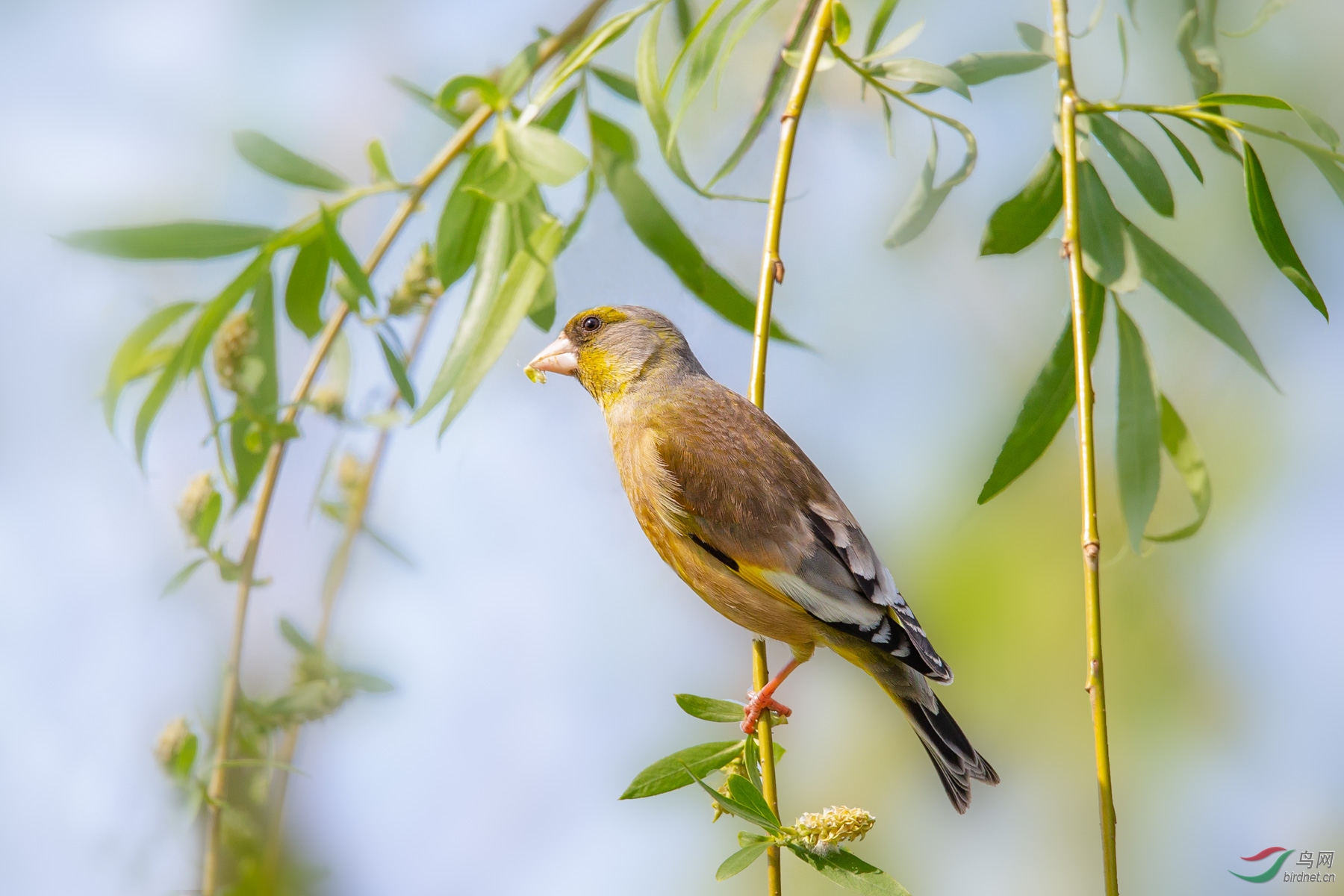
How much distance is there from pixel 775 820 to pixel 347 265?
1.03 m

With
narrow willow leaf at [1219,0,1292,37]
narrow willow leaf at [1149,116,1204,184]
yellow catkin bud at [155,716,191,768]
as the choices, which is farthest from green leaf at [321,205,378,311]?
narrow willow leaf at [1219,0,1292,37]

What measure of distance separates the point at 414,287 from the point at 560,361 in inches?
13.6

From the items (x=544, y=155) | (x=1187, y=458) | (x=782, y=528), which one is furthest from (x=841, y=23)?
(x=1187, y=458)

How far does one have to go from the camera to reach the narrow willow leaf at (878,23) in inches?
73.2

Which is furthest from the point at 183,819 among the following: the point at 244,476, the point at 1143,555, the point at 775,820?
the point at 1143,555

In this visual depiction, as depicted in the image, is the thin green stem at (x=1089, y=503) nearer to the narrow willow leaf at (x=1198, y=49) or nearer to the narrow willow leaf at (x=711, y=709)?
the narrow willow leaf at (x=711, y=709)

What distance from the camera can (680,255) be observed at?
185 cm

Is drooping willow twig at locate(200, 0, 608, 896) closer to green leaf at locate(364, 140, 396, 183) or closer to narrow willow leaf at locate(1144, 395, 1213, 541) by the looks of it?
green leaf at locate(364, 140, 396, 183)

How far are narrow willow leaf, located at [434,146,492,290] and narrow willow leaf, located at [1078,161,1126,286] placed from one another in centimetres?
94

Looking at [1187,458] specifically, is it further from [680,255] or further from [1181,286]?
[680,255]

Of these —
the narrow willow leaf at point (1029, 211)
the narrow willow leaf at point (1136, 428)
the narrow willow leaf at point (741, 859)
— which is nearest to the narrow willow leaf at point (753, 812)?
the narrow willow leaf at point (741, 859)

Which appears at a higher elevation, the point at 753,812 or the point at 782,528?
the point at 782,528

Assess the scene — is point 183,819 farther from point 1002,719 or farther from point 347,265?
point 1002,719

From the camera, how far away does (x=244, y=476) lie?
191cm
